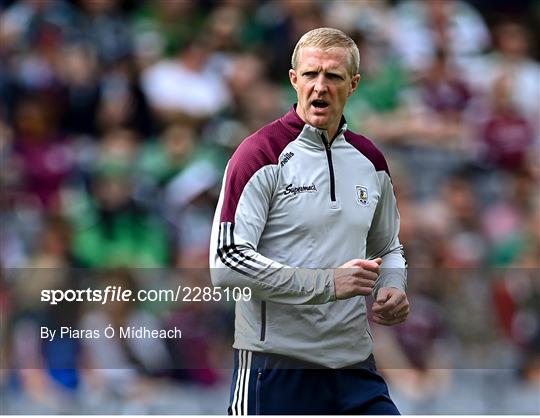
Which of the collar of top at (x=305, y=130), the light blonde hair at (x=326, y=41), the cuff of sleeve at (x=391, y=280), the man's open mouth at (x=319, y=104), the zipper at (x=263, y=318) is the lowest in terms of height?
the zipper at (x=263, y=318)

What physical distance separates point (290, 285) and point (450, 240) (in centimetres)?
479

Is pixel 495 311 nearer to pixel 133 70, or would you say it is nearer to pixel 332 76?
pixel 133 70

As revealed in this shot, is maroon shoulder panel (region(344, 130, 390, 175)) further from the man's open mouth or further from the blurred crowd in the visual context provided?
the blurred crowd

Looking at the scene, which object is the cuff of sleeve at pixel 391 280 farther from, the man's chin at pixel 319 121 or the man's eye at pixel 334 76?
the man's eye at pixel 334 76

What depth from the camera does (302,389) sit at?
387cm

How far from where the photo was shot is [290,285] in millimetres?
3723

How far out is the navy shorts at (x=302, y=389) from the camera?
12.7 ft

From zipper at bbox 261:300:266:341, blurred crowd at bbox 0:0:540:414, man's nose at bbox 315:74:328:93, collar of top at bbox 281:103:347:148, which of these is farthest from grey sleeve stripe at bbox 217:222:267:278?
blurred crowd at bbox 0:0:540:414

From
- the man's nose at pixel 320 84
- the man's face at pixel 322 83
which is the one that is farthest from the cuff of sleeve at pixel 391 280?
the man's nose at pixel 320 84

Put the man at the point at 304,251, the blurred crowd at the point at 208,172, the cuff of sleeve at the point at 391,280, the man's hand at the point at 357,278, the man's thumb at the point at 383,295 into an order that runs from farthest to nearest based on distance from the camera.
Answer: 1. the blurred crowd at the point at 208,172
2. the cuff of sleeve at the point at 391,280
3. the man's thumb at the point at 383,295
4. the man at the point at 304,251
5. the man's hand at the point at 357,278

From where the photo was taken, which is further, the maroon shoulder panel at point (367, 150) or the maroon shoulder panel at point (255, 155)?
the maroon shoulder panel at point (367, 150)

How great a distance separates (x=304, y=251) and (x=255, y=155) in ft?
1.10

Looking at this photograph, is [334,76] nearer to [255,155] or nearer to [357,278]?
[255,155]

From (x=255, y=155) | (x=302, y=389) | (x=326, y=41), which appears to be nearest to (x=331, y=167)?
(x=255, y=155)
